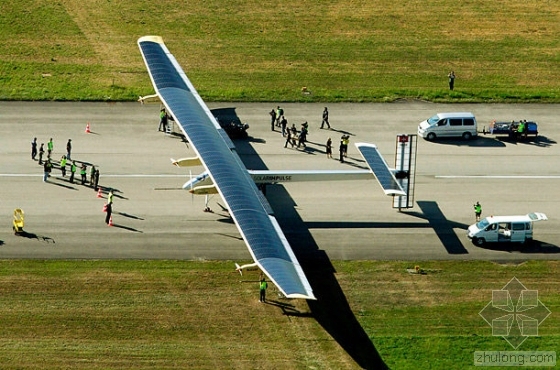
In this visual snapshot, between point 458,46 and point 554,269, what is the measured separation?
42504 millimetres

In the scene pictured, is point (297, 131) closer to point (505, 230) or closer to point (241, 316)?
point (505, 230)

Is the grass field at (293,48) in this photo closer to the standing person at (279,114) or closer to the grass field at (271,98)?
the grass field at (271,98)

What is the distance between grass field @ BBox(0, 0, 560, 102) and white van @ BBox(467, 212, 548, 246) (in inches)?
1042

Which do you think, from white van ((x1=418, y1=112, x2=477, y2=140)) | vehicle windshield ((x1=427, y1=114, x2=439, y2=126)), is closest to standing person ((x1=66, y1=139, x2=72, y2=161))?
white van ((x1=418, y1=112, x2=477, y2=140))

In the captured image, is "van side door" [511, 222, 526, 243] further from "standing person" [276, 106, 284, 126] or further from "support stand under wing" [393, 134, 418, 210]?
"standing person" [276, 106, 284, 126]

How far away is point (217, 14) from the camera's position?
381 feet

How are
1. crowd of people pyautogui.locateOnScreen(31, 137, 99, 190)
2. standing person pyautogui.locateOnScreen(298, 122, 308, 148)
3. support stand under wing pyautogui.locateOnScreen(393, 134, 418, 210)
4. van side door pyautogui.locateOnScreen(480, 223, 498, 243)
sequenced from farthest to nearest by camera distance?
standing person pyautogui.locateOnScreen(298, 122, 308, 148)
crowd of people pyautogui.locateOnScreen(31, 137, 99, 190)
support stand under wing pyautogui.locateOnScreen(393, 134, 418, 210)
van side door pyautogui.locateOnScreen(480, 223, 498, 243)

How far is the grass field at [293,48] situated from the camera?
100m

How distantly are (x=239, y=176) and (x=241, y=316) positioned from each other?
11.0 m

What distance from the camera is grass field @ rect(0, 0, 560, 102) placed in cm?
10044

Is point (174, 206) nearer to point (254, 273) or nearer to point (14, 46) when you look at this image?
point (254, 273)

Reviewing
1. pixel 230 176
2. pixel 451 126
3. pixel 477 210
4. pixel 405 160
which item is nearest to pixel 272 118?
pixel 451 126


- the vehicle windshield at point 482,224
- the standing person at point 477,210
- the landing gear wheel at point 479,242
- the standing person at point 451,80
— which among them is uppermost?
the standing person at point 451,80

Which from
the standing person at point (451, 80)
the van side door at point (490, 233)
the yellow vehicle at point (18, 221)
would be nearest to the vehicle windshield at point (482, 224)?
the van side door at point (490, 233)
